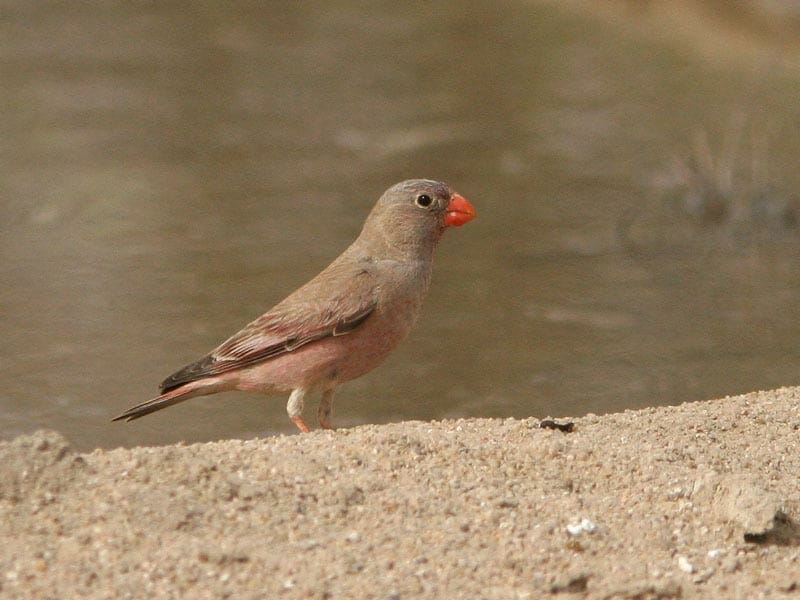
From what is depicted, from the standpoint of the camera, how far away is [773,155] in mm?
13617

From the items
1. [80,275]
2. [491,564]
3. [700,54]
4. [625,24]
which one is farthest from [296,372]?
[625,24]

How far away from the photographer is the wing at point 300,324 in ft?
21.8

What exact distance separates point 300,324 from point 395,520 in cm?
209

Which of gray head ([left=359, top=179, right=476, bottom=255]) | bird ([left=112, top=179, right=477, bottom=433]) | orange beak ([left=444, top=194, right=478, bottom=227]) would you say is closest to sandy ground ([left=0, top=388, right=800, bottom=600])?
bird ([left=112, top=179, right=477, bottom=433])

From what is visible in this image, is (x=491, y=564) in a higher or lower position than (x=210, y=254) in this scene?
lower

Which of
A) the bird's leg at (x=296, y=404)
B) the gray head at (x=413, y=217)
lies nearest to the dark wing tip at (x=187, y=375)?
→ the bird's leg at (x=296, y=404)

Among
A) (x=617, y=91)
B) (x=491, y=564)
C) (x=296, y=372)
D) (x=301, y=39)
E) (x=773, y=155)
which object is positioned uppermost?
(x=301, y=39)

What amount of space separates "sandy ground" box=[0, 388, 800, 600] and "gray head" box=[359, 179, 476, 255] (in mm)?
1527

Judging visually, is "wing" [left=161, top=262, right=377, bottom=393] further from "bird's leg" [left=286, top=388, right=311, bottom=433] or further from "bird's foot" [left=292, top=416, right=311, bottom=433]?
"bird's foot" [left=292, top=416, right=311, bottom=433]

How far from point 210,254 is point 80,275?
1049mm

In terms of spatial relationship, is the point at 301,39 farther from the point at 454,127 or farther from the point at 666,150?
the point at 666,150

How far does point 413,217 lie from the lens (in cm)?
722

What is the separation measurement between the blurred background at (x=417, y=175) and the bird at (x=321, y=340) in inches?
62.6

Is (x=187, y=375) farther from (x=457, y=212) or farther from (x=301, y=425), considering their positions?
(x=457, y=212)
